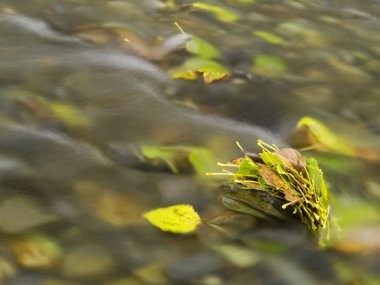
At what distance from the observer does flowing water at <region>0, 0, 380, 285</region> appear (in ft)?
4.44

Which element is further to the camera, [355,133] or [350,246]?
[355,133]

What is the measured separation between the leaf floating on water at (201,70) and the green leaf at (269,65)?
12 cm

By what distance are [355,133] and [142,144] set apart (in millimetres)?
596

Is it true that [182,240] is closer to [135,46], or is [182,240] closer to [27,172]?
[27,172]

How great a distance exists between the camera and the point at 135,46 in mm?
2303

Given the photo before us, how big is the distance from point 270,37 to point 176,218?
121cm

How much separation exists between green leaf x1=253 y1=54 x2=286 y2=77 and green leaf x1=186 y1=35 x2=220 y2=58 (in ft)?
0.46

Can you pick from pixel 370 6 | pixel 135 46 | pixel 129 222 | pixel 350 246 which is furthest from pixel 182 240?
pixel 370 6

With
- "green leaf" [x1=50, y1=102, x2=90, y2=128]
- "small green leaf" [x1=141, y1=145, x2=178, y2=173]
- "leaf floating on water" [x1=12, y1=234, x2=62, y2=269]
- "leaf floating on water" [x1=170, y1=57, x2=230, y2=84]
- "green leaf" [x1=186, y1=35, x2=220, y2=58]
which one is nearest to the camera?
"leaf floating on water" [x1=12, y1=234, x2=62, y2=269]

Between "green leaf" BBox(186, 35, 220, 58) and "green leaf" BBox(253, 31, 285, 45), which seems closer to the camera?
"green leaf" BBox(186, 35, 220, 58)

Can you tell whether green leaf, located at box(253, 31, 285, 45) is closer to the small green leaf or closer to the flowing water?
the flowing water

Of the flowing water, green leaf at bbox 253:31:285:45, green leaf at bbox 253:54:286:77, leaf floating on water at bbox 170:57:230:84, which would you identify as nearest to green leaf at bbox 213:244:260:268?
the flowing water

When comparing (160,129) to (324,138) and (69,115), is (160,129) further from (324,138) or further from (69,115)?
(324,138)

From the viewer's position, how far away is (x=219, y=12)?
8.66 ft
